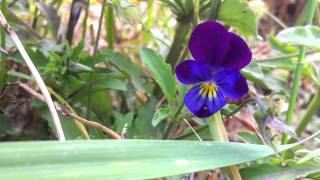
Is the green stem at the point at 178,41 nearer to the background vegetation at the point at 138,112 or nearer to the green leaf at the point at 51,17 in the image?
the background vegetation at the point at 138,112

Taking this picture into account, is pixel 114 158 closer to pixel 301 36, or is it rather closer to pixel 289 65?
pixel 301 36

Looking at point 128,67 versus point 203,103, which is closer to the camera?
point 203,103

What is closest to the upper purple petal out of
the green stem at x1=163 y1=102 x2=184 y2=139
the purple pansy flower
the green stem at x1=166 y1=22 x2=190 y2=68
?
the purple pansy flower

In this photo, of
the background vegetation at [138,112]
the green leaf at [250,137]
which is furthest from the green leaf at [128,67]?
the green leaf at [250,137]

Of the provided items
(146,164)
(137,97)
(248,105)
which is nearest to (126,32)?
(137,97)

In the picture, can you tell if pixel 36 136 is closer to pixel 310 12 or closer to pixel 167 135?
pixel 167 135

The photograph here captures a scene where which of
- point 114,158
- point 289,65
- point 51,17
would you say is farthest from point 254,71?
point 51,17

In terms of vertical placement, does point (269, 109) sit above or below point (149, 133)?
above
